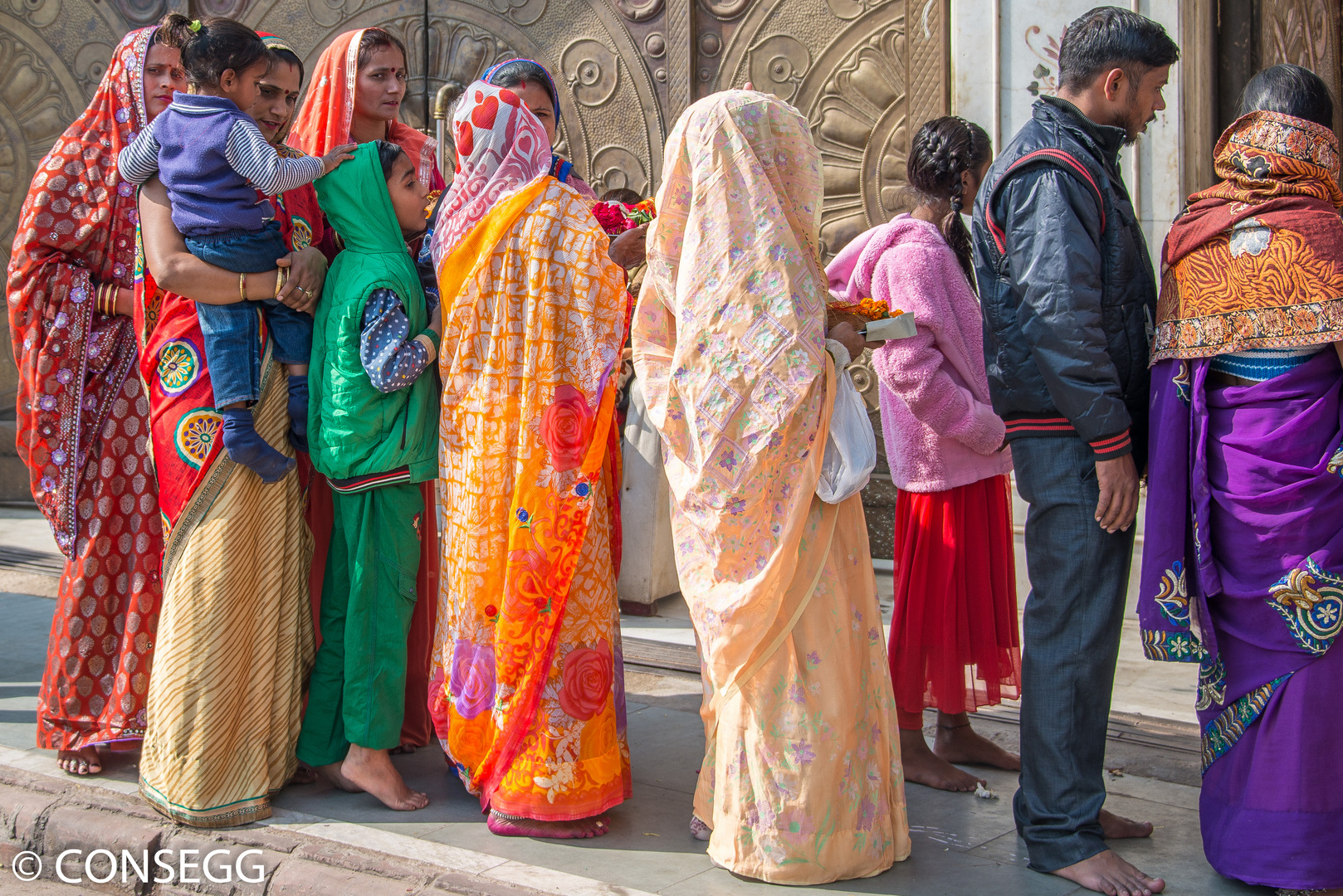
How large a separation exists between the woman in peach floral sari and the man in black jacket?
1.30 feet

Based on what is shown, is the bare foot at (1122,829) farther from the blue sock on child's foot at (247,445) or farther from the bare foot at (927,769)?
the blue sock on child's foot at (247,445)

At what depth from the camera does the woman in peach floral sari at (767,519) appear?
8.70ft

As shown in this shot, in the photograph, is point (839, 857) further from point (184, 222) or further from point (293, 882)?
point (184, 222)

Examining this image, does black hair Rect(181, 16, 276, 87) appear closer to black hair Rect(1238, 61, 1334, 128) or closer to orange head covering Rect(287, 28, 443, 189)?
orange head covering Rect(287, 28, 443, 189)

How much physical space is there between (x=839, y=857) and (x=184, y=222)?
2.24m

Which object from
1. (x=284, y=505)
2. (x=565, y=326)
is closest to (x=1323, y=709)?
(x=565, y=326)

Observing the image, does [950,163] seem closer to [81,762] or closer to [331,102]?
[331,102]

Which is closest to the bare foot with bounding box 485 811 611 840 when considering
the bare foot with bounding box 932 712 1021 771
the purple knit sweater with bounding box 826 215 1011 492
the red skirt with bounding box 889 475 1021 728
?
the red skirt with bounding box 889 475 1021 728

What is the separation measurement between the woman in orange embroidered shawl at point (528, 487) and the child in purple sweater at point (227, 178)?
1.62 ft

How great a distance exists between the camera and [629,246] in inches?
128

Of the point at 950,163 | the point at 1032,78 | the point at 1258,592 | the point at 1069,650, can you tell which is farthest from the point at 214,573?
the point at 1032,78

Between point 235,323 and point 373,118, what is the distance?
90 cm

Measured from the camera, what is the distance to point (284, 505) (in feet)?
10.7

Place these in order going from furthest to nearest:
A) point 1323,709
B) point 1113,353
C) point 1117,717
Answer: point 1117,717 → point 1113,353 → point 1323,709
